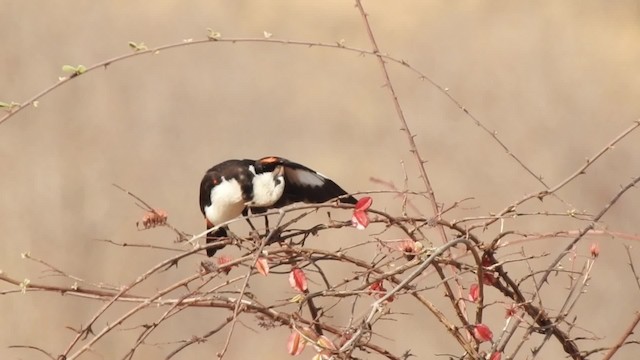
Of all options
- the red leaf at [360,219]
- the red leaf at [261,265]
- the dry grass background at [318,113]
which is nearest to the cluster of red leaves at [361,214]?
the red leaf at [360,219]

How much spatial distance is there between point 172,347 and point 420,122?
2.42 feet

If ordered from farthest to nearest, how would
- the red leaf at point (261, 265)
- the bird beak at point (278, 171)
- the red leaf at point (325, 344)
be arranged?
1. the bird beak at point (278, 171)
2. the red leaf at point (261, 265)
3. the red leaf at point (325, 344)

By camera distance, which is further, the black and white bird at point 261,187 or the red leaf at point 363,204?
the black and white bird at point 261,187

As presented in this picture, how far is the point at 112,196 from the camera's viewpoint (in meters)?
1.73

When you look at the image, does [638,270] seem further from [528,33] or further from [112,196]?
[112,196]

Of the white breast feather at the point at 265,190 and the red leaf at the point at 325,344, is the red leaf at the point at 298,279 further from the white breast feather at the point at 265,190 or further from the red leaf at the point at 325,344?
the white breast feather at the point at 265,190

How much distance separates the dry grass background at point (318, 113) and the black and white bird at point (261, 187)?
55cm

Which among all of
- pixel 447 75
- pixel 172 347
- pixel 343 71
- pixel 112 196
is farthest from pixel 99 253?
pixel 447 75

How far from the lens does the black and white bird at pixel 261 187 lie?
1.13m

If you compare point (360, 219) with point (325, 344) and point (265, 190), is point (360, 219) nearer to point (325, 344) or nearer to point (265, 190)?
point (325, 344)

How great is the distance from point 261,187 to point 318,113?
0.69m

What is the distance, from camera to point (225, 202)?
117cm

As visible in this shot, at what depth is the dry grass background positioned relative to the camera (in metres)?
1.72

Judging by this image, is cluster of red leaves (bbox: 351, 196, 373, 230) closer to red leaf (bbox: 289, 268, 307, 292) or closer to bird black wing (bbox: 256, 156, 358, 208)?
red leaf (bbox: 289, 268, 307, 292)
